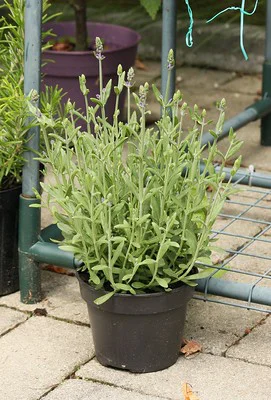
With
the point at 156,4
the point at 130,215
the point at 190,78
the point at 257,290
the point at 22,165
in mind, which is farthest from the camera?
the point at 190,78

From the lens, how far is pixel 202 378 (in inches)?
107

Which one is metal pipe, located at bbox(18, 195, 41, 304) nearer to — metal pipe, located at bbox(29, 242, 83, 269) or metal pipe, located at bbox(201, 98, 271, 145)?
metal pipe, located at bbox(29, 242, 83, 269)

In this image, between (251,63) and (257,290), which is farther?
(251,63)

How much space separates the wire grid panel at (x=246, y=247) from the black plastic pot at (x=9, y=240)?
23.0 inches

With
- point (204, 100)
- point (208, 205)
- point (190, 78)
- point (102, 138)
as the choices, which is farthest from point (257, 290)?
point (190, 78)

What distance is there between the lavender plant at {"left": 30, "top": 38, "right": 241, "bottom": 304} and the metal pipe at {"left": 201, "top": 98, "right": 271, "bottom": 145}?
1370 millimetres

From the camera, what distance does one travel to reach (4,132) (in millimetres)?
2975

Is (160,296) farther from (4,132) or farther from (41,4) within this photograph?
(41,4)

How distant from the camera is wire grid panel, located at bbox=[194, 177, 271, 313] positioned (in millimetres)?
3133

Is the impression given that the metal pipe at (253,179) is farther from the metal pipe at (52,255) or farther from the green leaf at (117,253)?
the green leaf at (117,253)

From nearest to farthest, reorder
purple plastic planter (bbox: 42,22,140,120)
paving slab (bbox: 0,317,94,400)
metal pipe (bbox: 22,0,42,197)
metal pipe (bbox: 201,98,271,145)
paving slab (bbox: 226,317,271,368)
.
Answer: paving slab (bbox: 0,317,94,400)
paving slab (bbox: 226,317,271,368)
metal pipe (bbox: 22,0,42,197)
metal pipe (bbox: 201,98,271,145)
purple plastic planter (bbox: 42,22,140,120)

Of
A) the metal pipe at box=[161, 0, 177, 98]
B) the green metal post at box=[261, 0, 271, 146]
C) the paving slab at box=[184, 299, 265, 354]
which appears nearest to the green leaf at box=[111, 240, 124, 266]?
the paving slab at box=[184, 299, 265, 354]

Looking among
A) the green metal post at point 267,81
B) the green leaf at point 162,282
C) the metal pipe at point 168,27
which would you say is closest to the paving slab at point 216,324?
the green leaf at point 162,282

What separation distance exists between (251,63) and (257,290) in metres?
2.97
